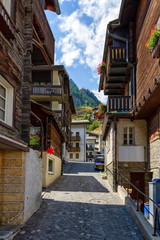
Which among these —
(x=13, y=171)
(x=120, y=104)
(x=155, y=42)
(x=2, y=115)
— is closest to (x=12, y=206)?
(x=13, y=171)

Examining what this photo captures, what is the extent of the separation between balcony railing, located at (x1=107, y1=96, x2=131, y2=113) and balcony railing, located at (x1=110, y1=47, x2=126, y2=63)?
2.14 meters

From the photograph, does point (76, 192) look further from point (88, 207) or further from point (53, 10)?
point (53, 10)

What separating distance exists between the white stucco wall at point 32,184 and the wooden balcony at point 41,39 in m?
3.88

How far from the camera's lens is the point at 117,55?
1553cm

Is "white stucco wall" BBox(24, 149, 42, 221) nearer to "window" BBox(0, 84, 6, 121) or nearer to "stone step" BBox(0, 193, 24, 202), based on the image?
"stone step" BBox(0, 193, 24, 202)

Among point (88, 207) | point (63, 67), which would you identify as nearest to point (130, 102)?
point (88, 207)

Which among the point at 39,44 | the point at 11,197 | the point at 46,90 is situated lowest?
the point at 11,197

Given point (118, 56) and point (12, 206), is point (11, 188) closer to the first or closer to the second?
point (12, 206)

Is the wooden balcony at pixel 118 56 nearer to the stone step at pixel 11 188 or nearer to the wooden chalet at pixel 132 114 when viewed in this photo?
the wooden chalet at pixel 132 114

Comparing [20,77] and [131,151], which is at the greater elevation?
[20,77]

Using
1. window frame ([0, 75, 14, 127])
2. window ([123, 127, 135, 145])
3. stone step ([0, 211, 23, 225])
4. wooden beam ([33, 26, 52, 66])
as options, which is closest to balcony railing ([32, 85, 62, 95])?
window ([123, 127, 135, 145])

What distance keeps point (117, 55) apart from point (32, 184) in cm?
963

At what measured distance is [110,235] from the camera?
6.98 metres

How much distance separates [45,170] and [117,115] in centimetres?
507
